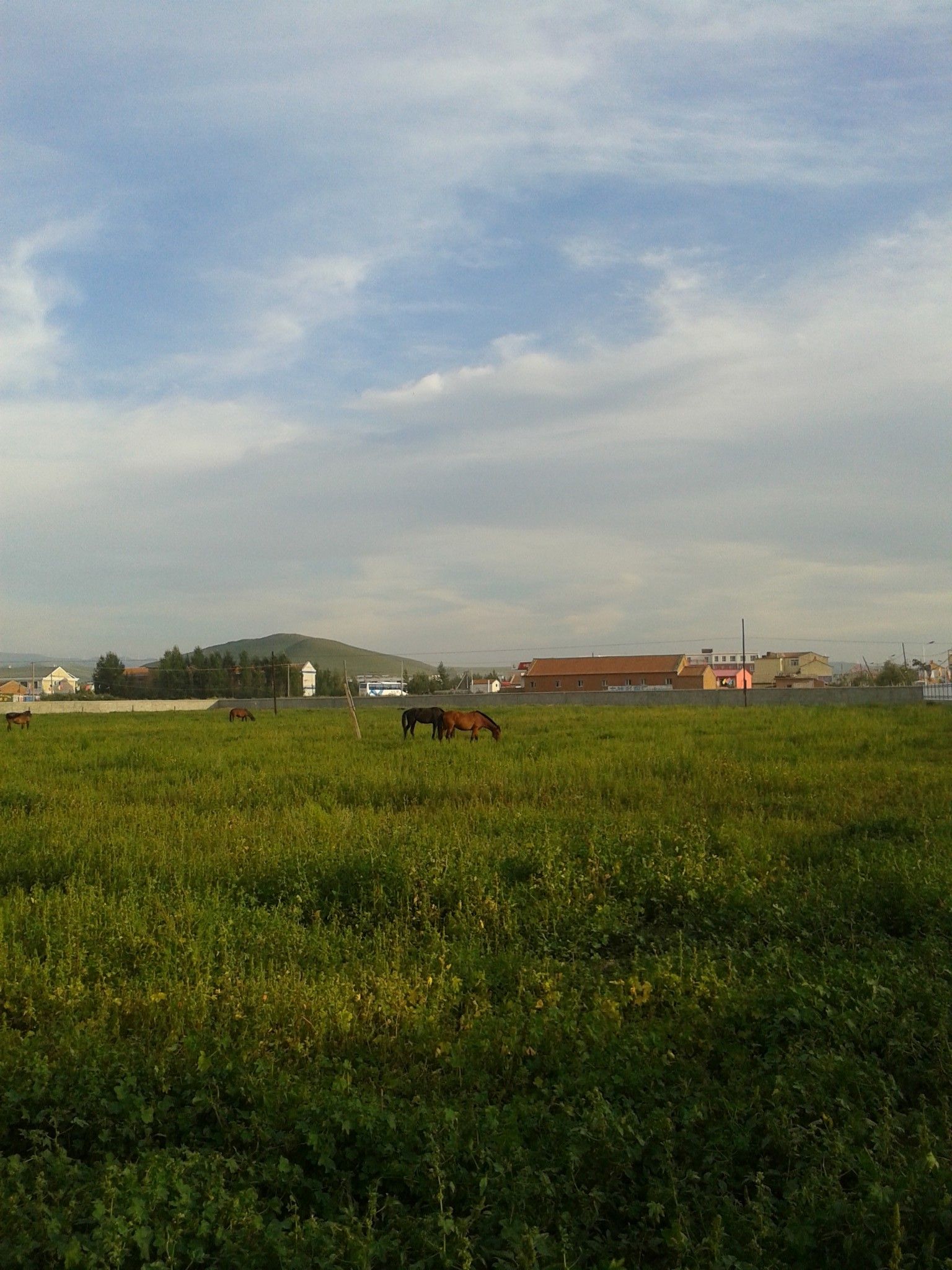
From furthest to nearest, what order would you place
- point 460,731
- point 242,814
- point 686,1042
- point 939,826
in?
point 460,731 → point 242,814 → point 939,826 → point 686,1042

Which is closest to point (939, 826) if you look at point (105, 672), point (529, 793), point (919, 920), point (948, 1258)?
point (919, 920)

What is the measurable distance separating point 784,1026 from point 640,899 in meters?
2.48

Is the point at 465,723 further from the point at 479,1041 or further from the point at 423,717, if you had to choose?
the point at 479,1041

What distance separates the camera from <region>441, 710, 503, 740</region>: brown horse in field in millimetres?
22969

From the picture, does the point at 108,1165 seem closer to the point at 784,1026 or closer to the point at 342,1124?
the point at 342,1124

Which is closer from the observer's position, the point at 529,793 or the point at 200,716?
the point at 529,793

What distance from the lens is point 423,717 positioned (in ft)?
81.7

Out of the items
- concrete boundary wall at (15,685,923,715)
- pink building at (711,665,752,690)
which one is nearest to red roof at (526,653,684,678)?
pink building at (711,665,752,690)

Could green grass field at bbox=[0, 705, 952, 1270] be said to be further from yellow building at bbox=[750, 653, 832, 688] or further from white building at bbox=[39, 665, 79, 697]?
white building at bbox=[39, 665, 79, 697]

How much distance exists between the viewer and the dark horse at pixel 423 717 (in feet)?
78.6

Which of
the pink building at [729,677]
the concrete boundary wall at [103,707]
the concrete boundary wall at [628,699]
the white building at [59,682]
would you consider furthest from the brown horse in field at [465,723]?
the white building at [59,682]

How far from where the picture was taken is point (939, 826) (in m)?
9.27

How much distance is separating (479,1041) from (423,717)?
20200 mm

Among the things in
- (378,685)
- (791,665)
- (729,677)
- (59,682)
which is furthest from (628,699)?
(59,682)
